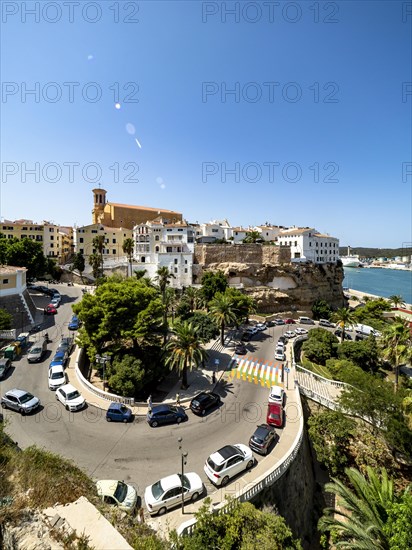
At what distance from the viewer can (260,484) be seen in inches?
542

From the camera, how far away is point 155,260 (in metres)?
63.4

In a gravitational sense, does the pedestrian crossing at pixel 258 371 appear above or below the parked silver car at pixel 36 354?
below

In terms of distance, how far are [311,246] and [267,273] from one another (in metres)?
18.1

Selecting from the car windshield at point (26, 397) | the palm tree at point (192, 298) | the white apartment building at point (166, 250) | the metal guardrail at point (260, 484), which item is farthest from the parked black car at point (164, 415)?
the white apartment building at point (166, 250)

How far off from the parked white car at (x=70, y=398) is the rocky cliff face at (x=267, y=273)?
43677 mm

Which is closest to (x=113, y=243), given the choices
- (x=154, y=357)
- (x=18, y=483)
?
(x=154, y=357)

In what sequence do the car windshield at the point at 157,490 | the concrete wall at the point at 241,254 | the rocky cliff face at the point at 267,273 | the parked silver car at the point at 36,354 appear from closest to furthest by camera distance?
the car windshield at the point at 157,490
the parked silver car at the point at 36,354
the rocky cliff face at the point at 267,273
the concrete wall at the point at 241,254

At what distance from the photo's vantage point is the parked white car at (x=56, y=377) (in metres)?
21.7

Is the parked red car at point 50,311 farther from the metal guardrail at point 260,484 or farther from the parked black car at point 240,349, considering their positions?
the metal guardrail at point 260,484

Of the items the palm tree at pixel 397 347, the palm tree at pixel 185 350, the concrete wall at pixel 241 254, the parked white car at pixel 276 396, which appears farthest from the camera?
the concrete wall at pixel 241 254

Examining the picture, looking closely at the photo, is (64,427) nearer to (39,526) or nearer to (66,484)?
(66,484)

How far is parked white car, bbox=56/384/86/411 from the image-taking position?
1936 cm

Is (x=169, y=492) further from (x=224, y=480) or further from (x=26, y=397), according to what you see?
(x=26, y=397)

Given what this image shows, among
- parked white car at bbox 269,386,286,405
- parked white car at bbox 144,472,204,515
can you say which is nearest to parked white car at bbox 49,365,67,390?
parked white car at bbox 144,472,204,515
